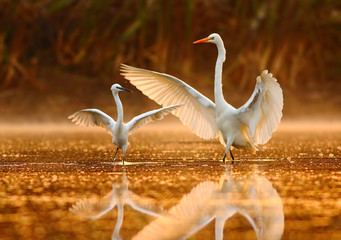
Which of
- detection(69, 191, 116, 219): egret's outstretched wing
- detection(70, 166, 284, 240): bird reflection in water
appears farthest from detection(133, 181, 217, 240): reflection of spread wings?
detection(69, 191, 116, 219): egret's outstretched wing

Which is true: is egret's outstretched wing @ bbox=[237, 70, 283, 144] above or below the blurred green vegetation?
below

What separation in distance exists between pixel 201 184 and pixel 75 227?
1.91 m

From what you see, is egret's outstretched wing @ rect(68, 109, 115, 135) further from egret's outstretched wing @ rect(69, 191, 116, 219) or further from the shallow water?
egret's outstretched wing @ rect(69, 191, 116, 219)

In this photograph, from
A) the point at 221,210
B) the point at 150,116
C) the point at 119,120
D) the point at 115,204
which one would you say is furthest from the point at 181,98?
the point at 221,210

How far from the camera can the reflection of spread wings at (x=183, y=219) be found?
3799 millimetres

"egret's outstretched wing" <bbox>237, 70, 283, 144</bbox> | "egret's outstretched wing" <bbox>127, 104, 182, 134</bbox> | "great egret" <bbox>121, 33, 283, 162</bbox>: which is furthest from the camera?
"egret's outstretched wing" <bbox>127, 104, 182, 134</bbox>

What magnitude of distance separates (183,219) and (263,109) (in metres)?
3.79

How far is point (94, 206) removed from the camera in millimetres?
4684

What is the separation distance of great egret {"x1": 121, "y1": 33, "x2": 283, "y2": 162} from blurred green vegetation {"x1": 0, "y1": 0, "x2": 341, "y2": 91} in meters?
7.23

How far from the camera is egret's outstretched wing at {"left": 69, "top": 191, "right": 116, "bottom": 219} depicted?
4422 mm

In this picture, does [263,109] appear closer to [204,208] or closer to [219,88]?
[219,88]

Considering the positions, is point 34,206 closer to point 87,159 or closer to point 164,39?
point 87,159

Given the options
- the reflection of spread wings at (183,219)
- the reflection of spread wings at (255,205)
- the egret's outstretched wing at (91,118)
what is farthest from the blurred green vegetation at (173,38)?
the reflection of spread wings at (183,219)

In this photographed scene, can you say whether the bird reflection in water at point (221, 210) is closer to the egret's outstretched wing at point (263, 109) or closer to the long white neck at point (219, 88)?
the egret's outstretched wing at point (263, 109)
